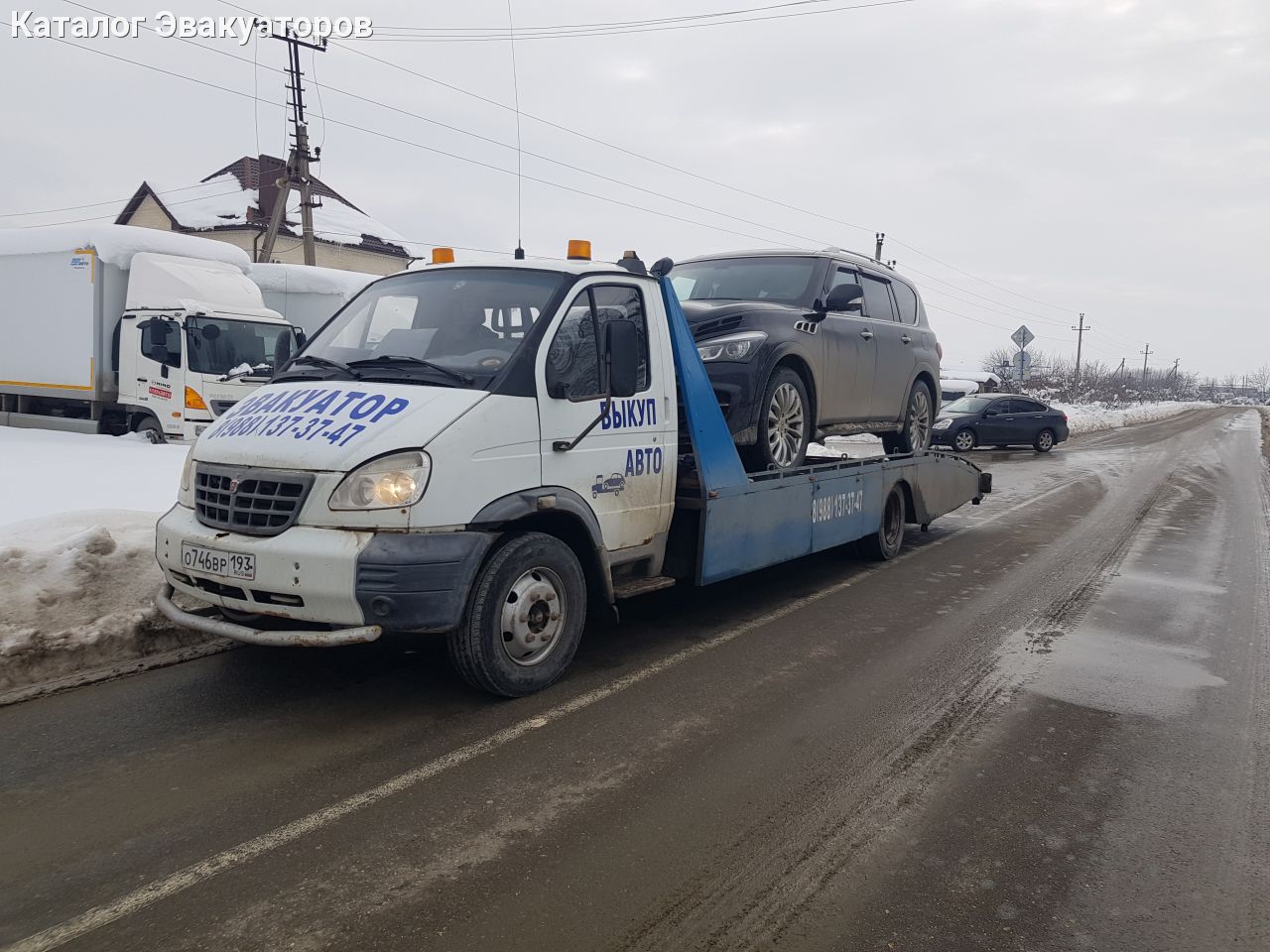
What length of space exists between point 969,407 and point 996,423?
838 millimetres

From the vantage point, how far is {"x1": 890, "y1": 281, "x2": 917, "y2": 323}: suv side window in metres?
9.39

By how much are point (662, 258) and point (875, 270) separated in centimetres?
377

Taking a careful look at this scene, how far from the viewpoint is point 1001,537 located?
10.5m

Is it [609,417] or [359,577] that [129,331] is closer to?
[609,417]

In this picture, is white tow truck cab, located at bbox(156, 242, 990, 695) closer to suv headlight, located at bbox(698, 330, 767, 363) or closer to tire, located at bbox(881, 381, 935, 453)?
suv headlight, located at bbox(698, 330, 767, 363)

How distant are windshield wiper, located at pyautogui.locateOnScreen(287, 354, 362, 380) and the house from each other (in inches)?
1424

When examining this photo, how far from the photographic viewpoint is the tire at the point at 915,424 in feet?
31.3

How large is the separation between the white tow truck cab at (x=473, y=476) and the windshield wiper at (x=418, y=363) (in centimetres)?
1

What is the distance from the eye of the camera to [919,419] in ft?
32.2

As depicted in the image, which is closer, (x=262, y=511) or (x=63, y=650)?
(x=262, y=511)

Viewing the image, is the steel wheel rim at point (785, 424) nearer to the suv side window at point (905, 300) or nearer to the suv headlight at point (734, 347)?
the suv headlight at point (734, 347)

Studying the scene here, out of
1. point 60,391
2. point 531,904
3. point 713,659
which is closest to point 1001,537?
point 713,659

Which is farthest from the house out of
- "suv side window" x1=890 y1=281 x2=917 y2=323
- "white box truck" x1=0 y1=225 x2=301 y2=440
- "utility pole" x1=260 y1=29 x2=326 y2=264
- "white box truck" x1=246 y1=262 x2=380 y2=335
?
"suv side window" x1=890 y1=281 x2=917 y2=323

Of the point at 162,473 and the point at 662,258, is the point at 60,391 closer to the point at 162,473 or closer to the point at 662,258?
the point at 162,473
